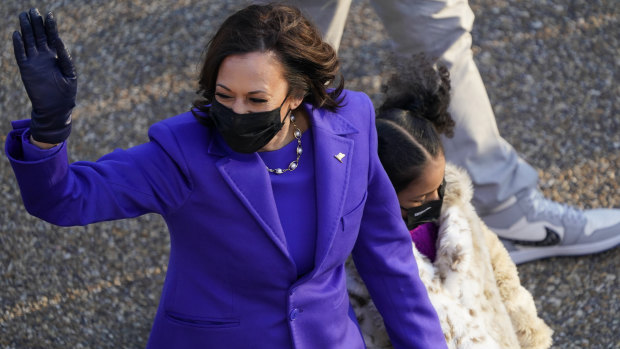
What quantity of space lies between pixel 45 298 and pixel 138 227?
0.56 meters

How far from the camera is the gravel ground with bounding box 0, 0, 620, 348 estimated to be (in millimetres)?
3686

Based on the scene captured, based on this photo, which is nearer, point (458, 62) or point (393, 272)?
point (393, 272)

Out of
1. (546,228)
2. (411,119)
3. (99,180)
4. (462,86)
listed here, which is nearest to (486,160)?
(462,86)

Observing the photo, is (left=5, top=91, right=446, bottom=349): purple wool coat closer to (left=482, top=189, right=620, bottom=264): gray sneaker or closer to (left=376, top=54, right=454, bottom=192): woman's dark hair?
(left=376, top=54, right=454, bottom=192): woman's dark hair

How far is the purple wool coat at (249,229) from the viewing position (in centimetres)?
199

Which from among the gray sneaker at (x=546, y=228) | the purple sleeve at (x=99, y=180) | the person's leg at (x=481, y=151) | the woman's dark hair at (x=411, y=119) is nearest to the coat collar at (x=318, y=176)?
the purple sleeve at (x=99, y=180)

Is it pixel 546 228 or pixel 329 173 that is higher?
pixel 329 173

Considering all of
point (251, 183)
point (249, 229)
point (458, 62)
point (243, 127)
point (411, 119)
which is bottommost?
point (458, 62)

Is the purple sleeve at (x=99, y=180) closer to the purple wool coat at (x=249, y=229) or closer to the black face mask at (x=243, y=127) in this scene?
the purple wool coat at (x=249, y=229)

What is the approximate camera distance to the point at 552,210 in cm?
392

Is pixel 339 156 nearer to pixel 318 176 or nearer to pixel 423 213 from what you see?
pixel 318 176

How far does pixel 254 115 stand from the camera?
208 cm

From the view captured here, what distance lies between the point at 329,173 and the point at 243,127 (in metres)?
0.29

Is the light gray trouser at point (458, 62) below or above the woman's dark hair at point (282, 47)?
below
